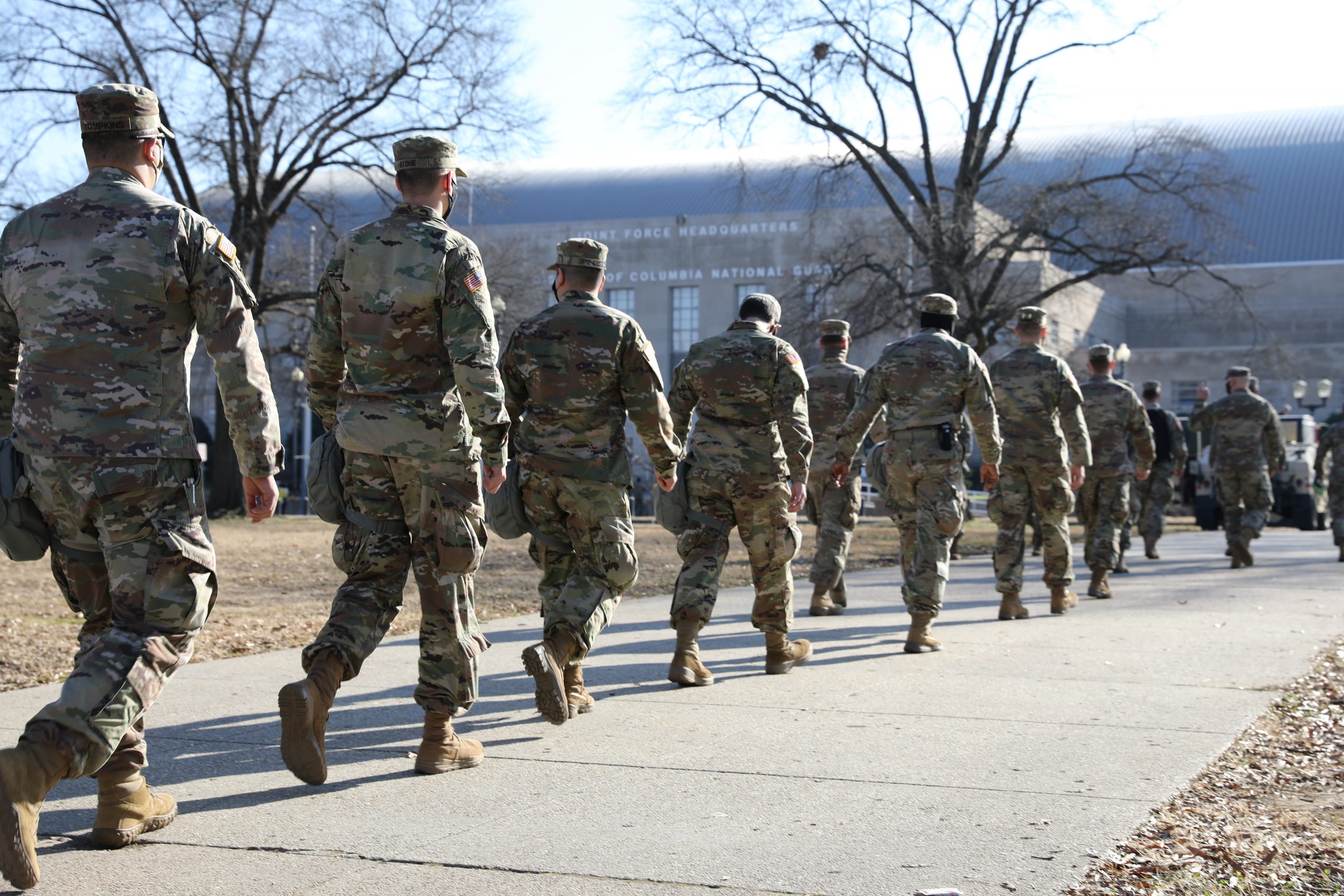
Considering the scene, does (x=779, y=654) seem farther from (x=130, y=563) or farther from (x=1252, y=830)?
(x=130, y=563)

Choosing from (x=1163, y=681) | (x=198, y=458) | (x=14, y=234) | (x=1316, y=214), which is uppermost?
(x=1316, y=214)

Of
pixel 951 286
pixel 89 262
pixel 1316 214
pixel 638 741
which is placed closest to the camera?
pixel 89 262

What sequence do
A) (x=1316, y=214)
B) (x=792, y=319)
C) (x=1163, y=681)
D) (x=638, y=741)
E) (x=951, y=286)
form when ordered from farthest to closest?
1. (x=1316, y=214)
2. (x=792, y=319)
3. (x=951, y=286)
4. (x=1163, y=681)
5. (x=638, y=741)

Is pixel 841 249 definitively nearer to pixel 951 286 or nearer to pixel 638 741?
pixel 951 286

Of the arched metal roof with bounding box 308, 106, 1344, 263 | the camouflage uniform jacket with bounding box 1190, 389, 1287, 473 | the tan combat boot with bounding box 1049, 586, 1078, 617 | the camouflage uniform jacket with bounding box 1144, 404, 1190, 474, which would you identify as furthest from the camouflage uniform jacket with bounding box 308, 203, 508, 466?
the arched metal roof with bounding box 308, 106, 1344, 263

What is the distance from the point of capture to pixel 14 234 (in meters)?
4.06

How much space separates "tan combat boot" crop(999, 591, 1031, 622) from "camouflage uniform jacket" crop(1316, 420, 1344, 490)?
24.5 ft

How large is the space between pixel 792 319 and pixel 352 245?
21.3m

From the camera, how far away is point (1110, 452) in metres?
12.7

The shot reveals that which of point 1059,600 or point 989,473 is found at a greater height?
point 989,473

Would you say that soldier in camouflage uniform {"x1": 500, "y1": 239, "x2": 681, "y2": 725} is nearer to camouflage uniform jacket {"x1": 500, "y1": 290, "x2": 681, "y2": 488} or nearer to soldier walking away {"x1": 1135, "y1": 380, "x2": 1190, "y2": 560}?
camouflage uniform jacket {"x1": 500, "y1": 290, "x2": 681, "y2": 488}

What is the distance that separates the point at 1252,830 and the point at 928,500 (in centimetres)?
419

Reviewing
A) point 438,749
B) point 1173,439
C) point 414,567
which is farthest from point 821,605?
point 1173,439

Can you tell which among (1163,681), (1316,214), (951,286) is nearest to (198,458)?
(1163,681)
